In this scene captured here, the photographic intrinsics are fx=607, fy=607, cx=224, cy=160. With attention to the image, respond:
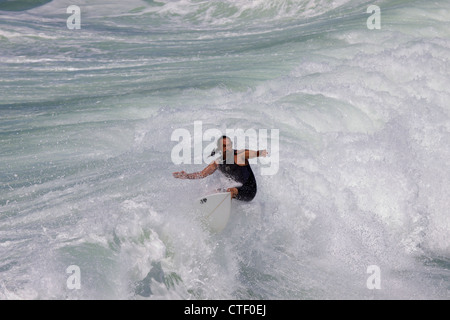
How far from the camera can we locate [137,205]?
6020mm

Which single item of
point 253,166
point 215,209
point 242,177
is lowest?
point 215,209

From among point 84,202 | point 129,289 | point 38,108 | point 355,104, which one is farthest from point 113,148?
point 355,104

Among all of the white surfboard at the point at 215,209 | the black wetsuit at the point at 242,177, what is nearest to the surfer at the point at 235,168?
the black wetsuit at the point at 242,177

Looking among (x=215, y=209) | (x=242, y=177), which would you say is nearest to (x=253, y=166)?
(x=242, y=177)

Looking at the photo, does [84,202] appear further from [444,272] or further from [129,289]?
[444,272]

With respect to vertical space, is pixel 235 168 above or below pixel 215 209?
above

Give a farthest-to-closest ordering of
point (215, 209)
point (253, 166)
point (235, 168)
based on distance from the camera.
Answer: point (253, 166), point (235, 168), point (215, 209)

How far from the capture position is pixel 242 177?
242 inches

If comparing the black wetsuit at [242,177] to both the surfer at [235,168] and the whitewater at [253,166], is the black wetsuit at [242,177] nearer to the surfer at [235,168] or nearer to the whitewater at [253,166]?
the surfer at [235,168]

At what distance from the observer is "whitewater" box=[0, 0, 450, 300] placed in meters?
5.52

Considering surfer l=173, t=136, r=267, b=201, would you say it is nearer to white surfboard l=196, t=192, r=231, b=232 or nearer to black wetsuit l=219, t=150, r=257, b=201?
black wetsuit l=219, t=150, r=257, b=201

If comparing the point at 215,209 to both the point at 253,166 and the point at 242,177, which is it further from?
the point at 253,166

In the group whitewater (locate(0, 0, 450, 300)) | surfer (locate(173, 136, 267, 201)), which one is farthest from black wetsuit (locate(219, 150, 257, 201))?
whitewater (locate(0, 0, 450, 300))

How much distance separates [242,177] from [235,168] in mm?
120
